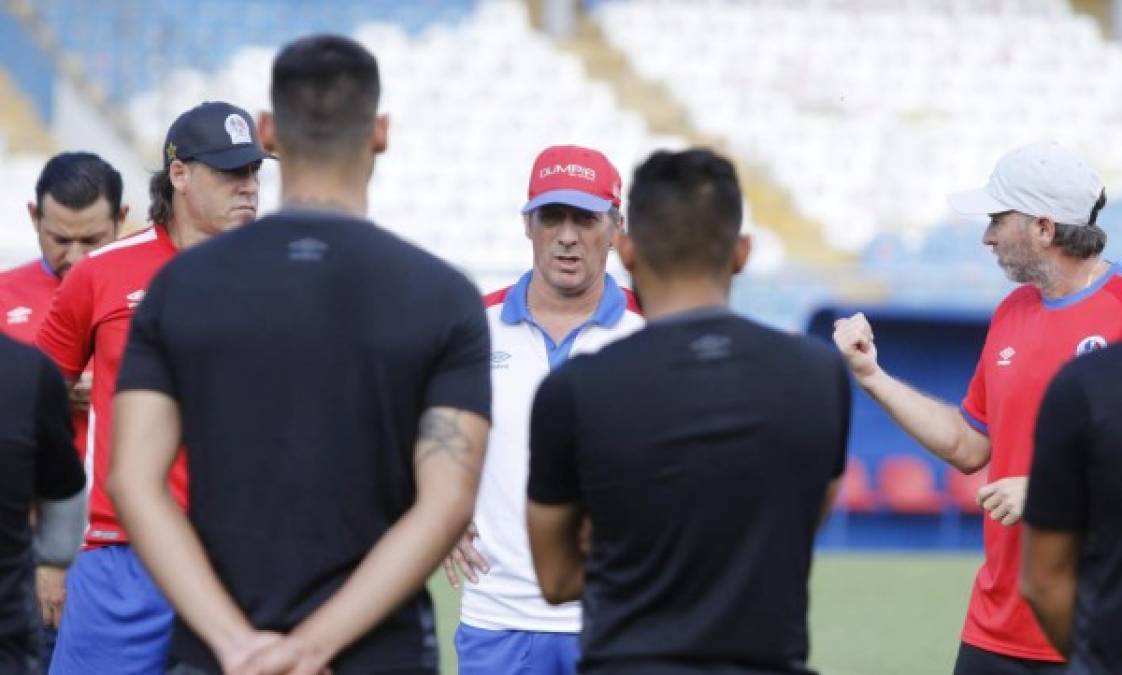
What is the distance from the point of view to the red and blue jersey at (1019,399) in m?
5.29

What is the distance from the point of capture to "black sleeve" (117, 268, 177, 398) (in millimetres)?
3627

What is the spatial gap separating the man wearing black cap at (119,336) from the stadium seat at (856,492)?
35.8ft

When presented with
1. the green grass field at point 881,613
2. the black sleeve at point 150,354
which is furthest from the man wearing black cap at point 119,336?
the green grass field at point 881,613

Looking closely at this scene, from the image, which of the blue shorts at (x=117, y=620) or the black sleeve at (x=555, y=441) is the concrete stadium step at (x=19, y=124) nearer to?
the blue shorts at (x=117, y=620)

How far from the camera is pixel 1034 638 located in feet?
17.1

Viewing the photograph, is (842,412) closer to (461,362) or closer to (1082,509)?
(1082,509)

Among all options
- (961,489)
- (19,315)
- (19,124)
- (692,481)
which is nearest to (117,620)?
(19,315)

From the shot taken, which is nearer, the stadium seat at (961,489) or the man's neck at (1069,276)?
the man's neck at (1069,276)

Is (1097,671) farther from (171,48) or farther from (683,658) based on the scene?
(171,48)

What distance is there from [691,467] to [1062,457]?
68cm

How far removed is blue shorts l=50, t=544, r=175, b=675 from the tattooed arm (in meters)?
1.96

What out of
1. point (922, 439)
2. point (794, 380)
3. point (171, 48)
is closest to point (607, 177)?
point (922, 439)

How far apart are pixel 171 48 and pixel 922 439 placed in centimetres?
1370

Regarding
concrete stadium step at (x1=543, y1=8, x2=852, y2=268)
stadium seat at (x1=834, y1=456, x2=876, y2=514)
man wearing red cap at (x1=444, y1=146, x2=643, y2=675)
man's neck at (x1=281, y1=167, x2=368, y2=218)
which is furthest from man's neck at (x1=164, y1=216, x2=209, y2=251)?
concrete stadium step at (x1=543, y1=8, x2=852, y2=268)
